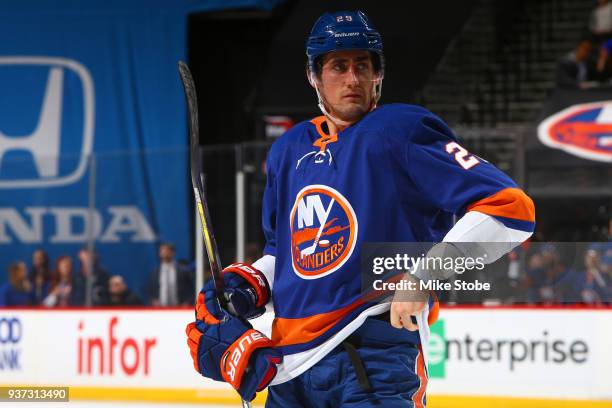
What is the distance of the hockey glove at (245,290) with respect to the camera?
8.36 ft

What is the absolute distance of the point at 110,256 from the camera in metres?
7.58

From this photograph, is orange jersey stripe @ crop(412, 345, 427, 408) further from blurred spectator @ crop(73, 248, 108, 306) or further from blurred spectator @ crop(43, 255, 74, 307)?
blurred spectator @ crop(43, 255, 74, 307)

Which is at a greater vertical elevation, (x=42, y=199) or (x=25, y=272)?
(x=42, y=199)

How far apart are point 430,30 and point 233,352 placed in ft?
27.9

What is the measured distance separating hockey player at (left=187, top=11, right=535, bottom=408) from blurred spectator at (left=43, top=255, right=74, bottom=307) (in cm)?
518

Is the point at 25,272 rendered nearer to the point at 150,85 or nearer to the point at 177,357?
the point at 177,357

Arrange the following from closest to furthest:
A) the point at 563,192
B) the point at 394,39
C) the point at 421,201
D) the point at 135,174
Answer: the point at 421,201, the point at 563,192, the point at 135,174, the point at 394,39

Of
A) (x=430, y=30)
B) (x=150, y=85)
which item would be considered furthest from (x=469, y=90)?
(x=150, y=85)

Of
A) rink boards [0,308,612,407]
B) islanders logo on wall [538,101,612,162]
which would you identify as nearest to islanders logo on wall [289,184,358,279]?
rink boards [0,308,612,407]

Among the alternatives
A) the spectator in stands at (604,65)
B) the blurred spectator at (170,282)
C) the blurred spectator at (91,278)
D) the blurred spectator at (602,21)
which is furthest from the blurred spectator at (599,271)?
the blurred spectator at (602,21)

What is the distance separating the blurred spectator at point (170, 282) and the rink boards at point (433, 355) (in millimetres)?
207

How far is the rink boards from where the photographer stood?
623 centimetres

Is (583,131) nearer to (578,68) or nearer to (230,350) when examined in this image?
(578,68)

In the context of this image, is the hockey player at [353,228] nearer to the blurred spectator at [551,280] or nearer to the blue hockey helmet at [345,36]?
the blue hockey helmet at [345,36]
